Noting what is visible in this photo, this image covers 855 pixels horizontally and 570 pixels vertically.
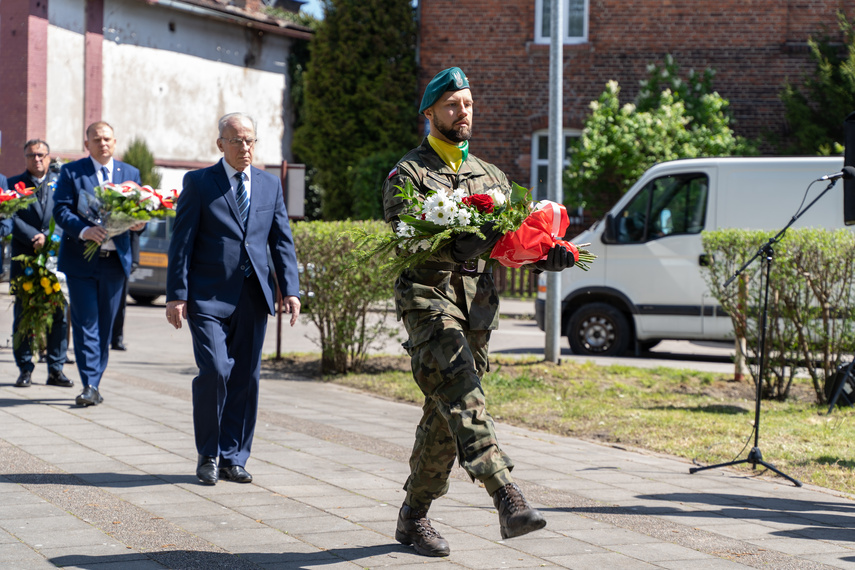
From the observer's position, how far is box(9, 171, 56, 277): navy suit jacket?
9555mm

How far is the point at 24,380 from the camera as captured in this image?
30.4 feet

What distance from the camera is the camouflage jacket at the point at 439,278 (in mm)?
4449

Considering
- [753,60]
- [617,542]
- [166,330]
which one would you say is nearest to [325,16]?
[753,60]

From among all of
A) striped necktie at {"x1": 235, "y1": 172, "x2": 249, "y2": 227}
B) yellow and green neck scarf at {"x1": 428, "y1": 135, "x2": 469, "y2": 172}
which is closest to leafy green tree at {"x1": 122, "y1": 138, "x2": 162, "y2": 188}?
striped necktie at {"x1": 235, "y1": 172, "x2": 249, "y2": 227}

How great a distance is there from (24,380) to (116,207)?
207cm

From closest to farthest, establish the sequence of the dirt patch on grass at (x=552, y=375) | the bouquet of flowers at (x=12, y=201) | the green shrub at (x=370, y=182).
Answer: the bouquet of flowers at (x=12, y=201) < the dirt patch on grass at (x=552, y=375) < the green shrub at (x=370, y=182)

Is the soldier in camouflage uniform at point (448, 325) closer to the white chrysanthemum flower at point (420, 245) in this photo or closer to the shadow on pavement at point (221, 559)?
the white chrysanthemum flower at point (420, 245)

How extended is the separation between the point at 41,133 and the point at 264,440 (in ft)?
66.7

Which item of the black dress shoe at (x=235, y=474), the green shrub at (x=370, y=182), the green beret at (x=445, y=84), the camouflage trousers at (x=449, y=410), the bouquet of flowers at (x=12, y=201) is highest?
the green shrub at (x=370, y=182)

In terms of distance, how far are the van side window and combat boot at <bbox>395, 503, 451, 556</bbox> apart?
9.66 metres

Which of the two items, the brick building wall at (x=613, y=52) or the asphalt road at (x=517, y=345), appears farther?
the brick building wall at (x=613, y=52)

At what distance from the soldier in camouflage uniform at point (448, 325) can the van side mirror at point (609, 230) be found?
9.35m

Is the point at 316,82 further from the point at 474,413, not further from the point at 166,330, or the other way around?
the point at 474,413

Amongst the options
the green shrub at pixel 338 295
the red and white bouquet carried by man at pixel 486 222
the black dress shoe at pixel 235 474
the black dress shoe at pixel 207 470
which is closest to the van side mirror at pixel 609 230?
the green shrub at pixel 338 295
